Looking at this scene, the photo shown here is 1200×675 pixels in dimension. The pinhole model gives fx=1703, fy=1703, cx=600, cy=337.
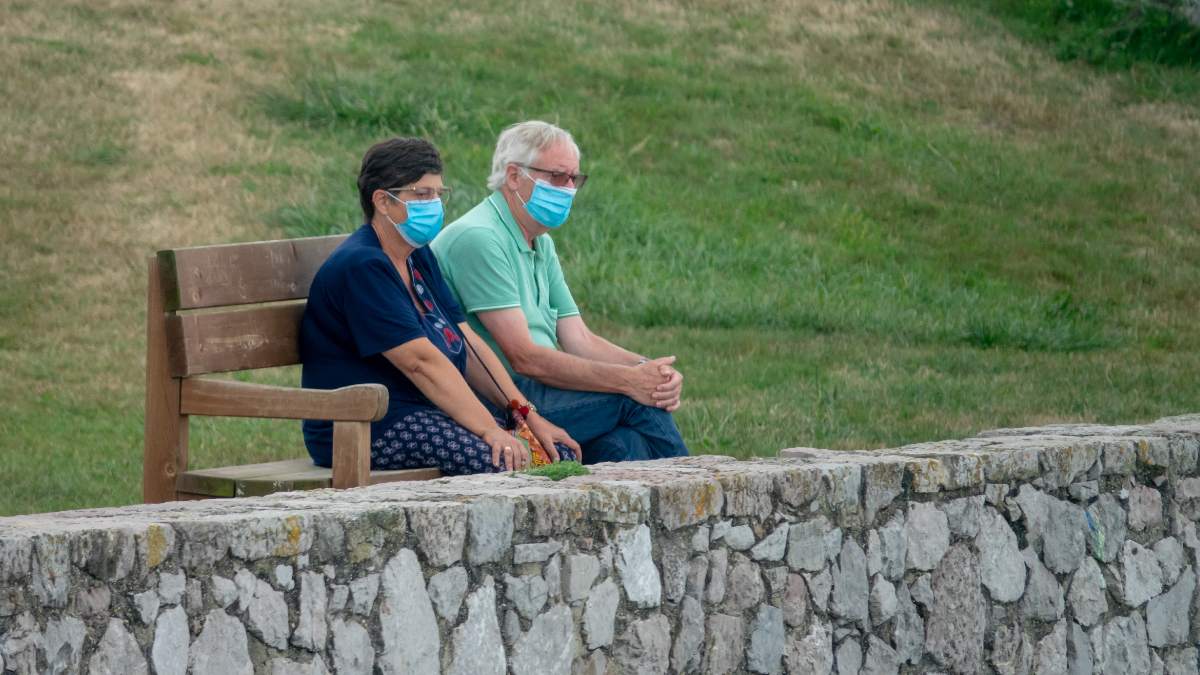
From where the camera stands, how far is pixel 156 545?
10.0ft

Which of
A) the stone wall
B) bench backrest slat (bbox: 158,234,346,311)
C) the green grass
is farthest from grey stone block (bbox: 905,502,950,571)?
bench backrest slat (bbox: 158,234,346,311)

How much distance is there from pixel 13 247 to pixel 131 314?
4.91 feet

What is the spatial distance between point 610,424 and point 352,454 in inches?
46.1

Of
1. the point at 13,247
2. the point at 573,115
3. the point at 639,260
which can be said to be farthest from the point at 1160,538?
the point at 573,115

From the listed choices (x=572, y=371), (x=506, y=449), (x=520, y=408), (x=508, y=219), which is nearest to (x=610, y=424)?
(x=572, y=371)

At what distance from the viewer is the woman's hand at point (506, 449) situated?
4.95 metres

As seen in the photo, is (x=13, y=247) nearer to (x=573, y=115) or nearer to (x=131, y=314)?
(x=131, y=314)

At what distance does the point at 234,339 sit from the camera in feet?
16.5

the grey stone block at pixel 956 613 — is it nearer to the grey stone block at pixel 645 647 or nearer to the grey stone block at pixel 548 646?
the grey stone block at pixel 645 647

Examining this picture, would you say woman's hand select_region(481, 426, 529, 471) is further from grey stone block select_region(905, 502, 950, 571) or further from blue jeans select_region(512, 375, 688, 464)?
grey stone block select_region(905, 502, 950, 571)

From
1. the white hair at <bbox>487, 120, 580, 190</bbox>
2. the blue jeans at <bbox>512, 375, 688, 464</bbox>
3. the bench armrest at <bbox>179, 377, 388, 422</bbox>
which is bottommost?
the blue jeans at <bbox>512, 375, 688, 464</bbox>

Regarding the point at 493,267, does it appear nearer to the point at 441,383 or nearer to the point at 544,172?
the point at 544,172

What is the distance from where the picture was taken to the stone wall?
3.09 m

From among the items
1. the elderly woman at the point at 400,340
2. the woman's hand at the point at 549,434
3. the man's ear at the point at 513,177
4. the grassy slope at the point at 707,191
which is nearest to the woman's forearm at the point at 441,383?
the elderly woman at the point at 400,340
